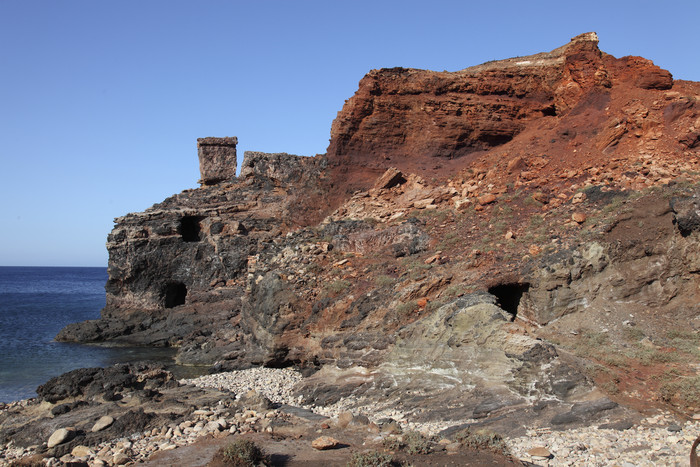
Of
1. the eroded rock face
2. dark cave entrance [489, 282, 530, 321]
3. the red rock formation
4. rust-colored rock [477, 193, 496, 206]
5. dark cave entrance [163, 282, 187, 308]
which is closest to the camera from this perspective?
dark cave entrance [489, 282, 530, 321]

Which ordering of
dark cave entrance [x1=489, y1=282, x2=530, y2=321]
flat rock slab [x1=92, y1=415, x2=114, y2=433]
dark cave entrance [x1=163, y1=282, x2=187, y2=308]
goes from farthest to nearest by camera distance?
dark cave entrance [x1=163, y1=282, x2=187, y2=308]
dark cave entrance [x1=489, y1=282, x2=530, y2=321]
flat rock slab [x1=92, y1=415, x2=114, y2=433]

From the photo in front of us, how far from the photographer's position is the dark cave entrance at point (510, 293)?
12727mm

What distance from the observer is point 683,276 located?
11398mm

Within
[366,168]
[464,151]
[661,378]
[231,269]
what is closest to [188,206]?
[231,269]

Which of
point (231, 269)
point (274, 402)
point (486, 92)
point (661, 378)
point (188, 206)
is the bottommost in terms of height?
point (274, 402)

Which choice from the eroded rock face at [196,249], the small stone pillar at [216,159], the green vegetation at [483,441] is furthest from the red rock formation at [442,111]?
the green vegetation at [483,441]

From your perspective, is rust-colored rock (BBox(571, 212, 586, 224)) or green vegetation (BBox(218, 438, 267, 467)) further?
rust-colored rock (BBox(571, 212, 586, 224))

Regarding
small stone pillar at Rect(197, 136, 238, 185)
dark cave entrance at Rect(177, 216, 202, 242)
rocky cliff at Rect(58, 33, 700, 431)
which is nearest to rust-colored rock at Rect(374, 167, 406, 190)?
Result: rocky cliff at Rect(58, 33, 700, 431)

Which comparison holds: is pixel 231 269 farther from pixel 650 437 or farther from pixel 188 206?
pixel 650 437

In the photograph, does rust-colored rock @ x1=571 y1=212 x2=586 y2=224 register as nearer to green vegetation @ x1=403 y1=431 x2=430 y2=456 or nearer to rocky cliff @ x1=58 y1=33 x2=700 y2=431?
rocky cliff @ x1=58 y1=33 x2=700 y2=431

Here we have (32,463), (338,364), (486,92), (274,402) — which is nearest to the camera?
(32,463)

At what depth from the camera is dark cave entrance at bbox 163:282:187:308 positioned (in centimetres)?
2718

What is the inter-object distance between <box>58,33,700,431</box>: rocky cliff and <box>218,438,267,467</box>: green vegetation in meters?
3.75

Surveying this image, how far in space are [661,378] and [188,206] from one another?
23684 millimetres
